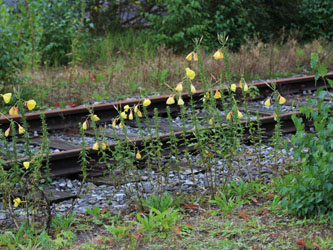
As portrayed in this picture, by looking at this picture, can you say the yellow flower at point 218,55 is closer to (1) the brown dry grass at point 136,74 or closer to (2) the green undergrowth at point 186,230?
(2) the green undergrowth at point 186,230

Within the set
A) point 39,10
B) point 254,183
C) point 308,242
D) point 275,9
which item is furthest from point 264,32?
point 308,242

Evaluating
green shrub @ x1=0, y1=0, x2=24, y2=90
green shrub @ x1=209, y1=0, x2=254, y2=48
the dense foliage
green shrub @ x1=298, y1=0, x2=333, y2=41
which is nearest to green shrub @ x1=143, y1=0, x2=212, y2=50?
the dense foliage

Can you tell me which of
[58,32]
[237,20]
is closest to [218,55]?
[58,32]

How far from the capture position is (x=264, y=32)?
618 inches

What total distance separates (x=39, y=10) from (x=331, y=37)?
8115mm

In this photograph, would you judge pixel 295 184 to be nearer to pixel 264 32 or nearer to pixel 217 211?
pixel 217 211

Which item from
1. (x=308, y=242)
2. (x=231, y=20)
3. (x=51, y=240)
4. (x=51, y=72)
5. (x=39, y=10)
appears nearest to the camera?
(x=308, y=242)

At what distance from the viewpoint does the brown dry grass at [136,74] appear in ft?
29.1

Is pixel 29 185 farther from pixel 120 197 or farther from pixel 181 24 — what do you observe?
pixel 181 24

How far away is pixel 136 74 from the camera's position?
9984 mm

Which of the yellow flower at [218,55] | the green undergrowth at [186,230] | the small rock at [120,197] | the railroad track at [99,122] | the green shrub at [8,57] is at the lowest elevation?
the small rock at [120,197]

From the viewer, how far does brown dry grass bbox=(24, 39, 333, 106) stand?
887cm

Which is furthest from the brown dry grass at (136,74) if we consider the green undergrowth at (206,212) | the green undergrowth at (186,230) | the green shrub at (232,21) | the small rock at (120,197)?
the green undergrowth at (186,230)

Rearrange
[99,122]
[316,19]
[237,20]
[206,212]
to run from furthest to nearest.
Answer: [316,19] < [237,20] < [99,122] < [206,212]
